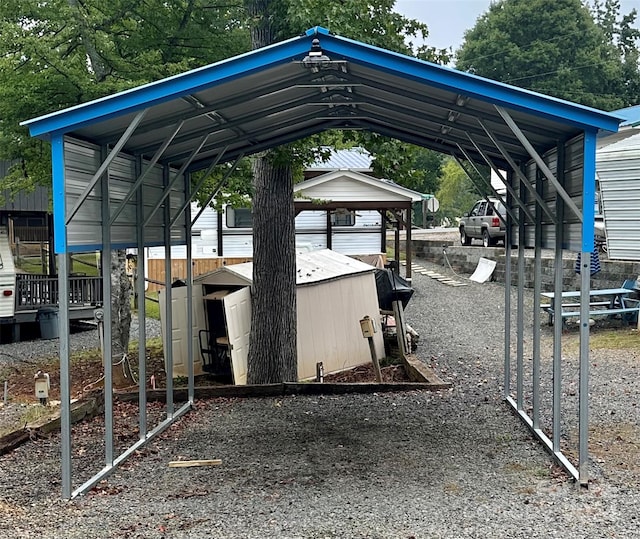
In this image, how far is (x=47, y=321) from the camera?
1502 centimetres

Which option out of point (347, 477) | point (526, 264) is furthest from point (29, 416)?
point (526, 264)

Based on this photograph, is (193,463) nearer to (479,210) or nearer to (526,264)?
(526,264)

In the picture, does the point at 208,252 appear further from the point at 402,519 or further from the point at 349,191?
the point at 402,519

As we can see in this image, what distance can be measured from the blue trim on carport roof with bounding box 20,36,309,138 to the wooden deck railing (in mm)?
10211

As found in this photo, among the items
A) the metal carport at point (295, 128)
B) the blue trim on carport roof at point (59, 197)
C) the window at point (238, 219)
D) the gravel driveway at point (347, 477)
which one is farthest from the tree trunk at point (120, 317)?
the window at point (238, 219)

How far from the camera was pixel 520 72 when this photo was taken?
48156mm

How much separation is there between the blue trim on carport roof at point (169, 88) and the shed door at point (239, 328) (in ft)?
16.5

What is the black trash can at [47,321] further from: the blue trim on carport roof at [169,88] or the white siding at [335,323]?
the blue trim on carport roof at [169,88]

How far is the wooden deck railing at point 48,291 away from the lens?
49.4 ft

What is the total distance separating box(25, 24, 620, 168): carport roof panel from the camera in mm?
5289

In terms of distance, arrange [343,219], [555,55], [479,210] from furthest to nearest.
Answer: [555,55], [479,210], [343,219]

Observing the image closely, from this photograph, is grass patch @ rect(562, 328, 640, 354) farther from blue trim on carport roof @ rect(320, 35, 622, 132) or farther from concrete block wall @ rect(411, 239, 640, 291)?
blue trim on carport roof @ rect(320, 35, 622, 132)

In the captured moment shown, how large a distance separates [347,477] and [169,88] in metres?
3.38

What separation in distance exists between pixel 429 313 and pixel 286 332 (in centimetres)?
754
